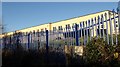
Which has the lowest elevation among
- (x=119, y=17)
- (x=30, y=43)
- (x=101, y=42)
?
(x=30, y=43)

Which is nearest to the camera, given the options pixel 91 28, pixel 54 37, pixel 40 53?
pixel 40 53

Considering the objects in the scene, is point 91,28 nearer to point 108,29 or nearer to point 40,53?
point 108,29

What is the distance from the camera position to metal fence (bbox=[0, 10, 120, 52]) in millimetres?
9336

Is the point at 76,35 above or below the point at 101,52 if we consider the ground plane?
below

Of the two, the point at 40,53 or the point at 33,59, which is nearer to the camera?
the point at 33,59

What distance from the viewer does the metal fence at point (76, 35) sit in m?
9.34

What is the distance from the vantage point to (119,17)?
8.90m

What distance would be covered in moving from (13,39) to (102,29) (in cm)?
531

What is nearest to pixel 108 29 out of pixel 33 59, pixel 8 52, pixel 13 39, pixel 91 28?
pixel 91 28

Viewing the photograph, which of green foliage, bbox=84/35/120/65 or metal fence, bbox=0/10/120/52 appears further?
metal fence, bbox=0/10/120/52

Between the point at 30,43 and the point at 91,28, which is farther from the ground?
the point at 91,28

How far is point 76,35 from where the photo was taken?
12.5m

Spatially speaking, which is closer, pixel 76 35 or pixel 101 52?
pixel 101 52

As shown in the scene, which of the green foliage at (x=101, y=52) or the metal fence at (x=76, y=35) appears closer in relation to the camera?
the green foliage at (x=101, y=52)
